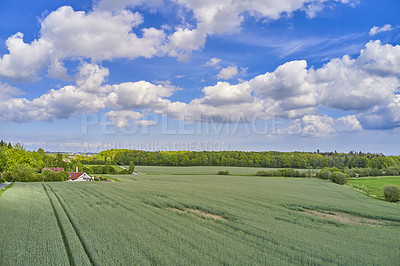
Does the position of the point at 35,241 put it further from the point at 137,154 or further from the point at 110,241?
the point at 137,154

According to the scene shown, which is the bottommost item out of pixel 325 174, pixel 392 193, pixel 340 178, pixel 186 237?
pixel 325 174

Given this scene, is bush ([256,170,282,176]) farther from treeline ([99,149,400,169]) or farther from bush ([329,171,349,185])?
treeline ([99,149,400,169])

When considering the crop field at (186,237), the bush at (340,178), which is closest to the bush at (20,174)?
the crop field at (186,237)

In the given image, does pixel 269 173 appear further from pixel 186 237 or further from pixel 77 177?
pixel 186 237

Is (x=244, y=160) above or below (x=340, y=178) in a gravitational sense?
above

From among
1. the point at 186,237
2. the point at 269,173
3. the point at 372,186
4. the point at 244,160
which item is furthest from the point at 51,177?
the point at 244,160

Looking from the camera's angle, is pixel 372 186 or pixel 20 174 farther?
pixel 372 186

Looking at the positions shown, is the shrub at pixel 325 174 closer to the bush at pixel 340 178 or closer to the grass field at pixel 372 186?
the grass field at pixel 372 186

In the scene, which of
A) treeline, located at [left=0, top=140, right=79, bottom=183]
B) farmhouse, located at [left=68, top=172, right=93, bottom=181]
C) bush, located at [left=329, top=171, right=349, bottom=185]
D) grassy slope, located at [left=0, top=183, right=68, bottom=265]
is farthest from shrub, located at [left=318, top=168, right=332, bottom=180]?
grassy slope, located at [left=0, top=183, right=68, bottom=265]
